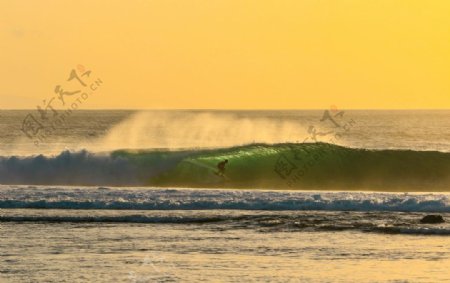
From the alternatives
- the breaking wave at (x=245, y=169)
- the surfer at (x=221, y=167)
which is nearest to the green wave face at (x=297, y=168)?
the breaking wave at (x=245, y=169)

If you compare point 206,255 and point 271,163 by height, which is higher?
point 271,163

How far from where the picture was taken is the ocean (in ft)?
75.8

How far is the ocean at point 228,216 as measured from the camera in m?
23.1

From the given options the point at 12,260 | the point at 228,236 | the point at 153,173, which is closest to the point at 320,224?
the point at 228,236

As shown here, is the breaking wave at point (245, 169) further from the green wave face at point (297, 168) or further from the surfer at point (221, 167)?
the surfer at point (221, 167)

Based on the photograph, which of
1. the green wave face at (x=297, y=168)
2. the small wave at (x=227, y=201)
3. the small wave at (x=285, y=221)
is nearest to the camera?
the small wave at (x=285, y=221)

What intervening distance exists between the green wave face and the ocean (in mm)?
83

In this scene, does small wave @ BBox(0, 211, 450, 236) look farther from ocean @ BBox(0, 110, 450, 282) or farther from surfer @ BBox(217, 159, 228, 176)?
surfer @ BBox(217, 159, 228, 176)

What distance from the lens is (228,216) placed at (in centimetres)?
3259

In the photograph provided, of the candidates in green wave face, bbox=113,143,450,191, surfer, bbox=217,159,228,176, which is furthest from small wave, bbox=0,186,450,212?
surfer, bbox=217,159,228,176

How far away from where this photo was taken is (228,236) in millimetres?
27766

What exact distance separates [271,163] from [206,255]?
86.2 ft

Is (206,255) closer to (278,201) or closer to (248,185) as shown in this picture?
(278,201)

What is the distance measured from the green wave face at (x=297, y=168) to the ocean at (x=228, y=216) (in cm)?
8
